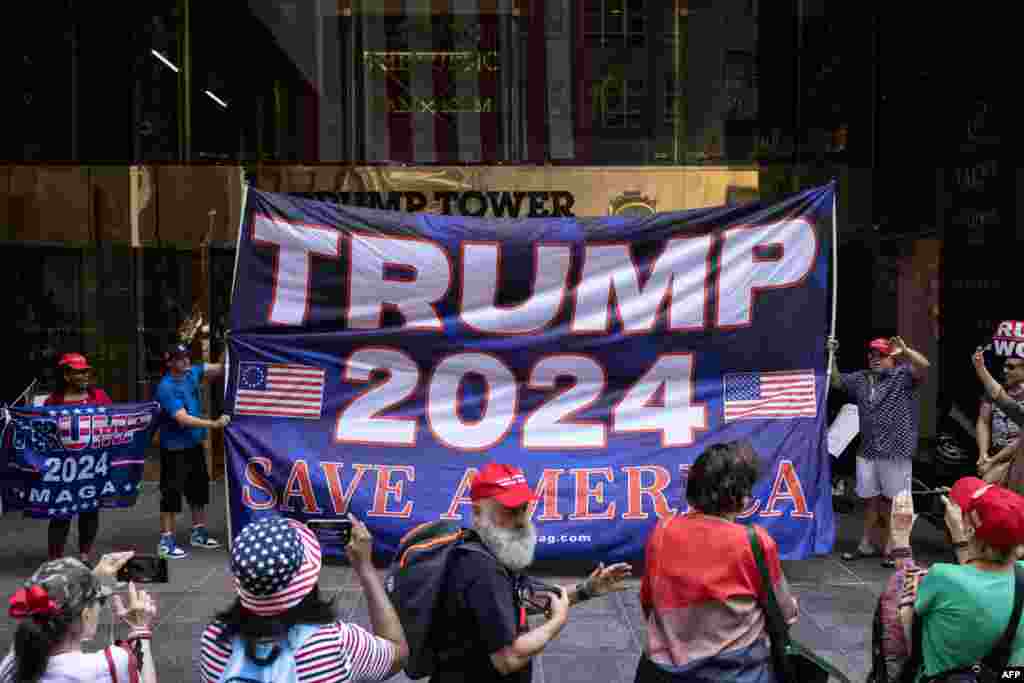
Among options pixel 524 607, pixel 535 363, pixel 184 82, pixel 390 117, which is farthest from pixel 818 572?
pixel 184 82

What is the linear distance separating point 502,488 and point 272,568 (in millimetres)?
916

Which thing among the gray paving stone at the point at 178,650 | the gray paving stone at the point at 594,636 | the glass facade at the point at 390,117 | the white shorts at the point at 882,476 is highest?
the glass facade at the point at 390,117

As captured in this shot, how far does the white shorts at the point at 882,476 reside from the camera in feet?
27.2

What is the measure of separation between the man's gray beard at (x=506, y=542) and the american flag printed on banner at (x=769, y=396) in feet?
15.0

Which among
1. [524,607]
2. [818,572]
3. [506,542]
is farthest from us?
→ [818,572]

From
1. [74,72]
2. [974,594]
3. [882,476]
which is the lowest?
[882,476]

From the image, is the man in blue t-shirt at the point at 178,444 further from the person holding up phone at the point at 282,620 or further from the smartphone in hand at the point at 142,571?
the person holding up phone at the point at 282,620

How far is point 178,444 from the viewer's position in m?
8.52

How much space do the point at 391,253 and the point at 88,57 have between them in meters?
6.50

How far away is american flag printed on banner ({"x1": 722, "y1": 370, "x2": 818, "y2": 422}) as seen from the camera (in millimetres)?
7617

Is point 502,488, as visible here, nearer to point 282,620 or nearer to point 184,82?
point 282,620

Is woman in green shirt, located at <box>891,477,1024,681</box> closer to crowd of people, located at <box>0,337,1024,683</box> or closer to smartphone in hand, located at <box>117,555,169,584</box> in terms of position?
crowd of people, located at <box>0,337,1024,683</box>

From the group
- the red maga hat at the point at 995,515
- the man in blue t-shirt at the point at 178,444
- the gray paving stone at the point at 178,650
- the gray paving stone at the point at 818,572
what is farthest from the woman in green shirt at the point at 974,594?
the man in blue t-shirt at the point at 178,444

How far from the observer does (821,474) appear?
7645 mm
